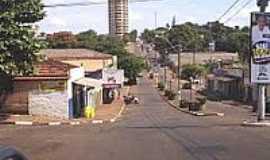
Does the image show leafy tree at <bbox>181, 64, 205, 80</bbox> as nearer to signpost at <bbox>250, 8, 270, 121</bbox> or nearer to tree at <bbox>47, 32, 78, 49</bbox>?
tree at <bbox>47, 32, 78, 49</bbox>

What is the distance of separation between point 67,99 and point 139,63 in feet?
284

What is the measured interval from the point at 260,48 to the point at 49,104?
1161cm

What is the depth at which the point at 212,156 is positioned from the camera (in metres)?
16.1

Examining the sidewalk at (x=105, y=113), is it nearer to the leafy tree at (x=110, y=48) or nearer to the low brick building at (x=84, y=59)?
the low brick building at (x=84, y=59)

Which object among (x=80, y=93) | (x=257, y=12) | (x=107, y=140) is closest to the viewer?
(x=107, y=140)

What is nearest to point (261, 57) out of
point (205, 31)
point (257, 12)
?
point (257, 12)

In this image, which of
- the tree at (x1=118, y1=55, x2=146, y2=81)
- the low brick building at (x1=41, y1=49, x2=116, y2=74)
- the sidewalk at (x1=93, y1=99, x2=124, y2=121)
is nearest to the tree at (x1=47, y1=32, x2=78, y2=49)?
the tree at (x1=118, y1=55, x2=146, y2=81)

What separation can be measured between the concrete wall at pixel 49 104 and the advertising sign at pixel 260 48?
1051cm

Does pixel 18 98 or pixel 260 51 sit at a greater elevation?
pixel 260 51

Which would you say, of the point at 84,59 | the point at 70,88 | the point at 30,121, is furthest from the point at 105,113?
the point at 84,59

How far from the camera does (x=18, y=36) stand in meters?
28.9

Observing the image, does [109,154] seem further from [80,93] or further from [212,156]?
[80,93]

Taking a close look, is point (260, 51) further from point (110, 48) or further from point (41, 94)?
point (110, 48)

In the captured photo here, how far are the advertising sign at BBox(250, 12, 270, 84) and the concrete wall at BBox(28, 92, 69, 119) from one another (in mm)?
10513
